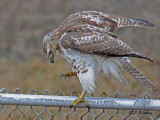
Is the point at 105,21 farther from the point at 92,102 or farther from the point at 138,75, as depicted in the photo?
the point at 92,102

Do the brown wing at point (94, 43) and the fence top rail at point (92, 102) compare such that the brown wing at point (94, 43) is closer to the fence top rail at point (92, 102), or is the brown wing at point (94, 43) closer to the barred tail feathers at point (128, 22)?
the barred tail feathers at point (128, 22)

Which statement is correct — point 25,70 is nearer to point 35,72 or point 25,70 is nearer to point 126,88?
point 35,72

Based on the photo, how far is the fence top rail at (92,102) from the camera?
7.11 feet

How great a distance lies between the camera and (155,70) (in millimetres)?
6500

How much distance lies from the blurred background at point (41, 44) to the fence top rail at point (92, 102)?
2.73 m

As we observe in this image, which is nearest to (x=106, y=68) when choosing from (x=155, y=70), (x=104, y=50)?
(x=104, y=50)

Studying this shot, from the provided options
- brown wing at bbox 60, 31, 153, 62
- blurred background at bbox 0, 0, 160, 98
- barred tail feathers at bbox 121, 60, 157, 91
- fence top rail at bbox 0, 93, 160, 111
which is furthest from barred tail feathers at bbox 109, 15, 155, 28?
blurred background at bbox 0, 0, 160, 98

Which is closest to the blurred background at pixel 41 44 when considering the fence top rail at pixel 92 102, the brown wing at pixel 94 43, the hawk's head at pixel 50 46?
the hawk's head at pixel 50 46

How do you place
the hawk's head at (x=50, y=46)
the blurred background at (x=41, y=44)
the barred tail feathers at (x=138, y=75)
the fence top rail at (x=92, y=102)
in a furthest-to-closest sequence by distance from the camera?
1. the blurred background at (x=41, y=44)
2. the hawk's head at (x=50, y=46)
3. the barred tail feathers at (x=138, y=75)
4. the fence top rail at (x=92, y=102)

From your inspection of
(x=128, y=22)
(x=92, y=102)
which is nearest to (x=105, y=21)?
(x=128, y=22)

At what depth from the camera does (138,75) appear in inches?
109

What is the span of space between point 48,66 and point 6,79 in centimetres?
102

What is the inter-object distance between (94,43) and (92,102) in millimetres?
882

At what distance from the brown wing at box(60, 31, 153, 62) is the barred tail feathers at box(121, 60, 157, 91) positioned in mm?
130
